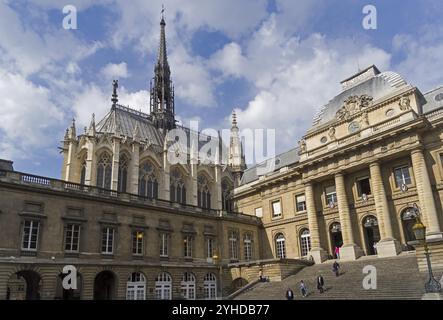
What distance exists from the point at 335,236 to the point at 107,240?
70.9 ft

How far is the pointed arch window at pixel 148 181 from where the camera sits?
43156mm

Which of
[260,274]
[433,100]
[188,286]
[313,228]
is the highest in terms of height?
[433,100]

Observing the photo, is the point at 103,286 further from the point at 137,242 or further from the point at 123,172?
the point at 123,172

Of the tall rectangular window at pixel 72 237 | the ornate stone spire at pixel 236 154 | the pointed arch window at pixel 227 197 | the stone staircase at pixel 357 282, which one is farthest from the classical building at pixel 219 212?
the ornate stone spire at pixel 236 154

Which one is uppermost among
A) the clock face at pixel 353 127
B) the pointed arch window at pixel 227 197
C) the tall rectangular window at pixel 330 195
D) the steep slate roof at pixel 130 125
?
the steep slate roof at pixel 130 125

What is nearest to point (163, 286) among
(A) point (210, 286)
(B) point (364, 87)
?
(A) point (210, 286)

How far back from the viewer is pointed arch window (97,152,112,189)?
40.3 m

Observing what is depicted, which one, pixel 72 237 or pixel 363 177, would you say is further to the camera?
pixel 363 177

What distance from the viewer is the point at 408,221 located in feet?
99.6

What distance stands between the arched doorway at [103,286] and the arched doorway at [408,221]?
24458 mm

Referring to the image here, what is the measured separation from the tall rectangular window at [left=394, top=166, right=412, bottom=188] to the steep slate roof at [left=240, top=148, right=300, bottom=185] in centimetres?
1233

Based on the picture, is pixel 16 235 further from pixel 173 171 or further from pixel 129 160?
pixel 173 171

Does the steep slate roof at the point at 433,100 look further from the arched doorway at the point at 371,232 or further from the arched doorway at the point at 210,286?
the arched doorway at the point at 210,286

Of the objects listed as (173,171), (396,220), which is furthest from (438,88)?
(173,171)
